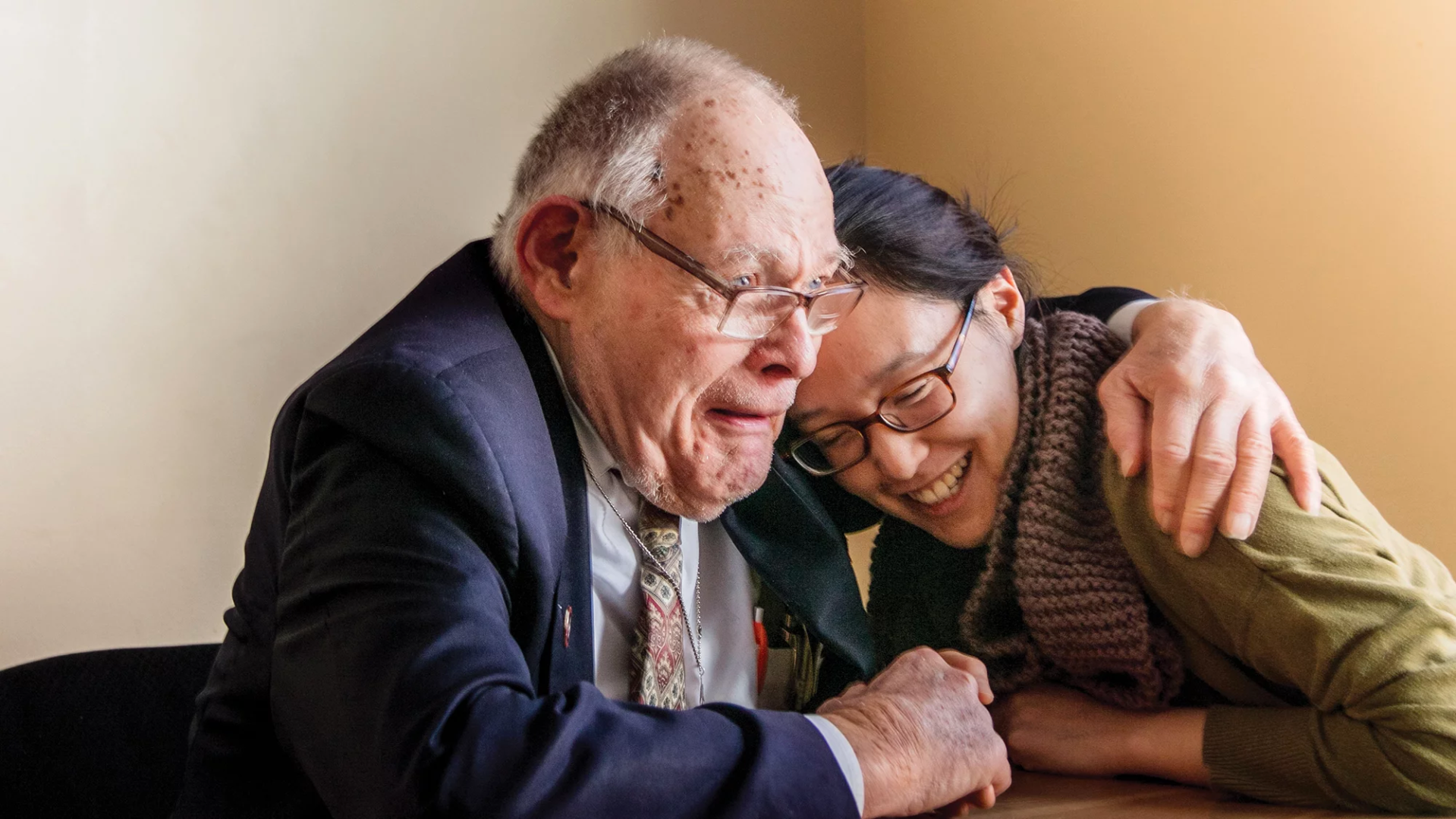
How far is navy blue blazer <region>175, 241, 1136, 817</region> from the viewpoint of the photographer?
38.2 inches

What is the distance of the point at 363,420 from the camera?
1.10 meters

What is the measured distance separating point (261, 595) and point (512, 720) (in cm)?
48

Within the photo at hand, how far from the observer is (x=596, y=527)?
1499 mm

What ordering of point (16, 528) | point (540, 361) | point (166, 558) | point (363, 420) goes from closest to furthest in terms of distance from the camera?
1. point (363, 420)
2. point (540, 361)
3. point (16, 528)
4. point (166, 558)

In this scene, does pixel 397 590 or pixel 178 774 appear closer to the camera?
pixel 397 590

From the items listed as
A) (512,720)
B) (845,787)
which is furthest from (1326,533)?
(512,720)

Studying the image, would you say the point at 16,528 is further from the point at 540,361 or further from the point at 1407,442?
the point at 1407,442

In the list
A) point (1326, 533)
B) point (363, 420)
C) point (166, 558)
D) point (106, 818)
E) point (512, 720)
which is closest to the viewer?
point (512, 720)

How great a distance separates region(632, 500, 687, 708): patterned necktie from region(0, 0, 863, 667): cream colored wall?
106 centimetres

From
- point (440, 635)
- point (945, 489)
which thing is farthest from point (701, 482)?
point (440, 635)

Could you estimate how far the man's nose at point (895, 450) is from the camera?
1.53 metres

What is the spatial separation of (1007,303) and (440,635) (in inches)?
38.4

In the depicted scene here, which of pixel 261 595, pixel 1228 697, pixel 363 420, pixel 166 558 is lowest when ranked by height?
pixel 166 558

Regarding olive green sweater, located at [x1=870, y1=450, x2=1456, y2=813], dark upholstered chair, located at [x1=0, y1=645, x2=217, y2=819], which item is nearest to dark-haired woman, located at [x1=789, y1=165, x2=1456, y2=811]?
olive green sweater, located at [x1=870, y1=450, x2=1456, y2=813]
